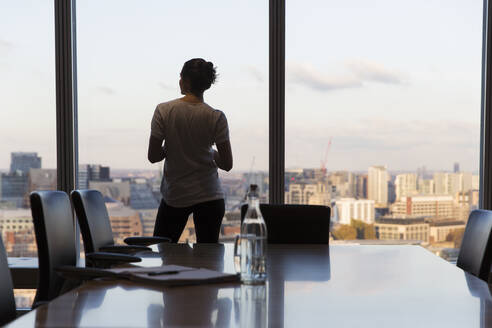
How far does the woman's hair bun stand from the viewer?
10.5 feet

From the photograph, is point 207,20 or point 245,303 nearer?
point 245,303

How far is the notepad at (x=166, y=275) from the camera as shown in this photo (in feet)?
5.16

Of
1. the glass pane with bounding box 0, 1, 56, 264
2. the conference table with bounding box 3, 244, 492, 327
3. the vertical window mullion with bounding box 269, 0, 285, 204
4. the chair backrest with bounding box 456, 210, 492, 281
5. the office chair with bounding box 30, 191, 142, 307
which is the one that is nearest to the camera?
the conference table with bounding box 3, 244, 492, 327

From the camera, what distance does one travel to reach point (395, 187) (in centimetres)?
442

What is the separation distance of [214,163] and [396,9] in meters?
2.08

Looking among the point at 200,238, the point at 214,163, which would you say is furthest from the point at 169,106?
the point at 200,238

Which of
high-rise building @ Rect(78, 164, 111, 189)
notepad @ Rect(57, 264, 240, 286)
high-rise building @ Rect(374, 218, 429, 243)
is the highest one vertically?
high-rise building @ Rect(78, 164, 111, 189)

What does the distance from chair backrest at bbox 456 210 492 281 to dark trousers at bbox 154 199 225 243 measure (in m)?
1.24

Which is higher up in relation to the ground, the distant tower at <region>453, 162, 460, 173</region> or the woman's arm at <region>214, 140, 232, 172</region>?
the woman's arm at <region>214, 140, 232, 172</region>

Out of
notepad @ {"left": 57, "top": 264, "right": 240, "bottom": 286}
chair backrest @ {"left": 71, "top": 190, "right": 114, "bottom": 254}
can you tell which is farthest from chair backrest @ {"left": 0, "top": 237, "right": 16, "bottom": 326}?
chair backrest @ {"left": 71, "top": 190, "right": 114, "bottom": 254}

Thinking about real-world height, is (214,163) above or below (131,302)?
above

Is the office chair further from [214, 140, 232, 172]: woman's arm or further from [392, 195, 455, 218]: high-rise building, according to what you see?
[392, 195, 455, 218]: high-rise building

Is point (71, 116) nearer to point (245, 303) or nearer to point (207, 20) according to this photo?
point (207, 20)

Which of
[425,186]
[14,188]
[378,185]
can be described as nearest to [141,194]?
[14,188]
